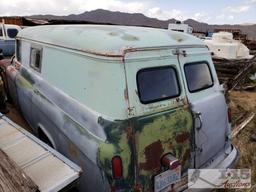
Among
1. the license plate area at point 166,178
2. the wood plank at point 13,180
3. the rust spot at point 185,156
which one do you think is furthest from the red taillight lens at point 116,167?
the rust spot at point 185,156

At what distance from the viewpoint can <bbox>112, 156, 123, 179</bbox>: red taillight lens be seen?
246cm

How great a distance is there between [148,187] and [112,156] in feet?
1.96

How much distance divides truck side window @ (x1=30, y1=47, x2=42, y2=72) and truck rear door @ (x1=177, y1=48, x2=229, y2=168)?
2.20m

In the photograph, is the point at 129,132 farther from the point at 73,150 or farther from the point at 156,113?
the point at 73,150

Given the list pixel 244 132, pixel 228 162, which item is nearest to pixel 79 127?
pixel 228 162

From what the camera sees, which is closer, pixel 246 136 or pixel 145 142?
pixel 145 142

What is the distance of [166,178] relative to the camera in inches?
112

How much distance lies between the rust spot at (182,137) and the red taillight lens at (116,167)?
752mm

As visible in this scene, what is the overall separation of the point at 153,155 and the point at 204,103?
3.27 feet

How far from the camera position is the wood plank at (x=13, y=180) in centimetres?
211

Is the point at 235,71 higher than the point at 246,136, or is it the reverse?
the point at 235,71

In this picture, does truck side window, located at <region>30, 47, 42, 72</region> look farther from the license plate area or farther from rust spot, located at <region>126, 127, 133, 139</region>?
the license plate area

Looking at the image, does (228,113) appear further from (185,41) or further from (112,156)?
(112,156)

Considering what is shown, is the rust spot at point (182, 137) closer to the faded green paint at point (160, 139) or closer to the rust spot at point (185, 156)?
the faded green paint at point (160, 139)
